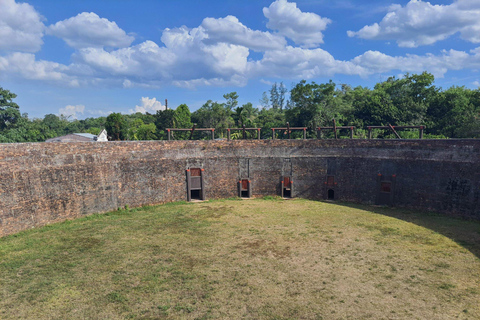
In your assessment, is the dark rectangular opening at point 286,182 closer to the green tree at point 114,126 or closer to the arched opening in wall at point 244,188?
the arched opening in wall at point 244,188

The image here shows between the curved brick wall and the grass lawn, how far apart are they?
5.22 feet

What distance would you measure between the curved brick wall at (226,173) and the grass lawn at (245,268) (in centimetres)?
159

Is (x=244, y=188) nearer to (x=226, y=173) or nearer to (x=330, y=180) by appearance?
(x=226, y=173)

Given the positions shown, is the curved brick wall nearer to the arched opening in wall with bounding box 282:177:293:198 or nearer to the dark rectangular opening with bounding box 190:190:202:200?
the arched opening in wall with bounding box 282:177:293:198

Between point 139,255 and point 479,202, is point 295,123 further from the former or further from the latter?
point 139,255

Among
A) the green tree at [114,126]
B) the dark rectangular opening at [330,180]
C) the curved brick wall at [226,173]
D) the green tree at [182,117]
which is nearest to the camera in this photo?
the curved brick wall at [226,173]

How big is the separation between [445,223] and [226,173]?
14311 millimetres

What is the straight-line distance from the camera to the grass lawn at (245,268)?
8.73 m

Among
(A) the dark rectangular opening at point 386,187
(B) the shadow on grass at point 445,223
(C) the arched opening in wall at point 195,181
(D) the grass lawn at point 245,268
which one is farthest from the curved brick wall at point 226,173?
(D) the grass lawn at point 245,268

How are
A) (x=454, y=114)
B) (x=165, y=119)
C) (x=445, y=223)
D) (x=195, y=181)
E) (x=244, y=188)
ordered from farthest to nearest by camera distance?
(x=165, y=119) < (x=454, y=114) < (x=244, y=188) < (x=195, y=181) < (x=445, y=223)

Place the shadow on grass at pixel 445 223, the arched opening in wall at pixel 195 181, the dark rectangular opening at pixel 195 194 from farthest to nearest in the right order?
the dark rectangular opening at pixel 195 194, the arched opening in wall at pixel 195 181, the shadow on grass at pixel 445 223

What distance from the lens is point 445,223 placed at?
52.1 feet

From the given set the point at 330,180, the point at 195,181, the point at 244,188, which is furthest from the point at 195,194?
the point at 330,180

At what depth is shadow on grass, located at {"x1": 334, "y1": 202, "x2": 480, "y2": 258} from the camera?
1335 cm
